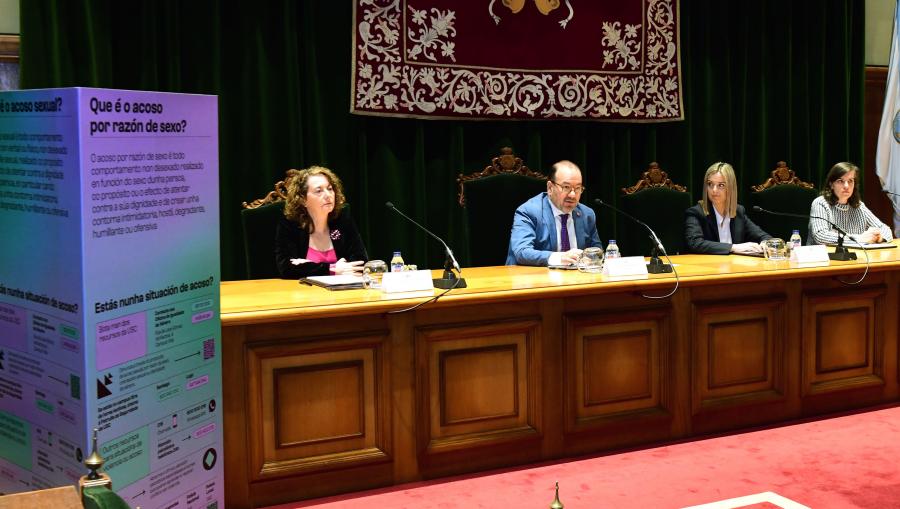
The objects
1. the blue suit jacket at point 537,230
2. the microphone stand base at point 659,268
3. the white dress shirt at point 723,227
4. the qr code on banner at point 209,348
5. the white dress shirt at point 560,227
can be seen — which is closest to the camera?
the qr code on banner at point 209,348

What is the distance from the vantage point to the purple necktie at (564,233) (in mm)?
3938

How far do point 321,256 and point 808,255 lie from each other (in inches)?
76.4

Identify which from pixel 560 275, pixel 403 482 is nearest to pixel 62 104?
pixel 403 482

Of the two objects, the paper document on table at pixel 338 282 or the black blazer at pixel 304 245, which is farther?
the black blazer at pixel 304 245

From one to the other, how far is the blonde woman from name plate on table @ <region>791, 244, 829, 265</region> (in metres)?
0.58

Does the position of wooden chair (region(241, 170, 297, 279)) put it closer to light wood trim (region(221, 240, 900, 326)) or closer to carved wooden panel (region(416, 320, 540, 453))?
light wood trim (region(221, 240, 900, 326))

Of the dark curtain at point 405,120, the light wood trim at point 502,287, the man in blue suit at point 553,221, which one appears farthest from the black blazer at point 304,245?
the dark curtain at point 405,120

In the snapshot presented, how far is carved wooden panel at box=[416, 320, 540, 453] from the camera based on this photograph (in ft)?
9.62

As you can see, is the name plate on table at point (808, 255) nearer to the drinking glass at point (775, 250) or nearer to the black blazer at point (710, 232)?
the drinking glass at point (775, 250)

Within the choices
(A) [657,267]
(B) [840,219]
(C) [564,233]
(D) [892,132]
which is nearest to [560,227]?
(C) [564,233]

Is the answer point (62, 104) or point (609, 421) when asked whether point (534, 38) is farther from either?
point (62, 104)

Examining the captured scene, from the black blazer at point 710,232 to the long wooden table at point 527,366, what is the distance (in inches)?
14.3

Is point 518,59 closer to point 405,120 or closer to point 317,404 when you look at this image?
point 405,120

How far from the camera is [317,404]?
2.76 m
